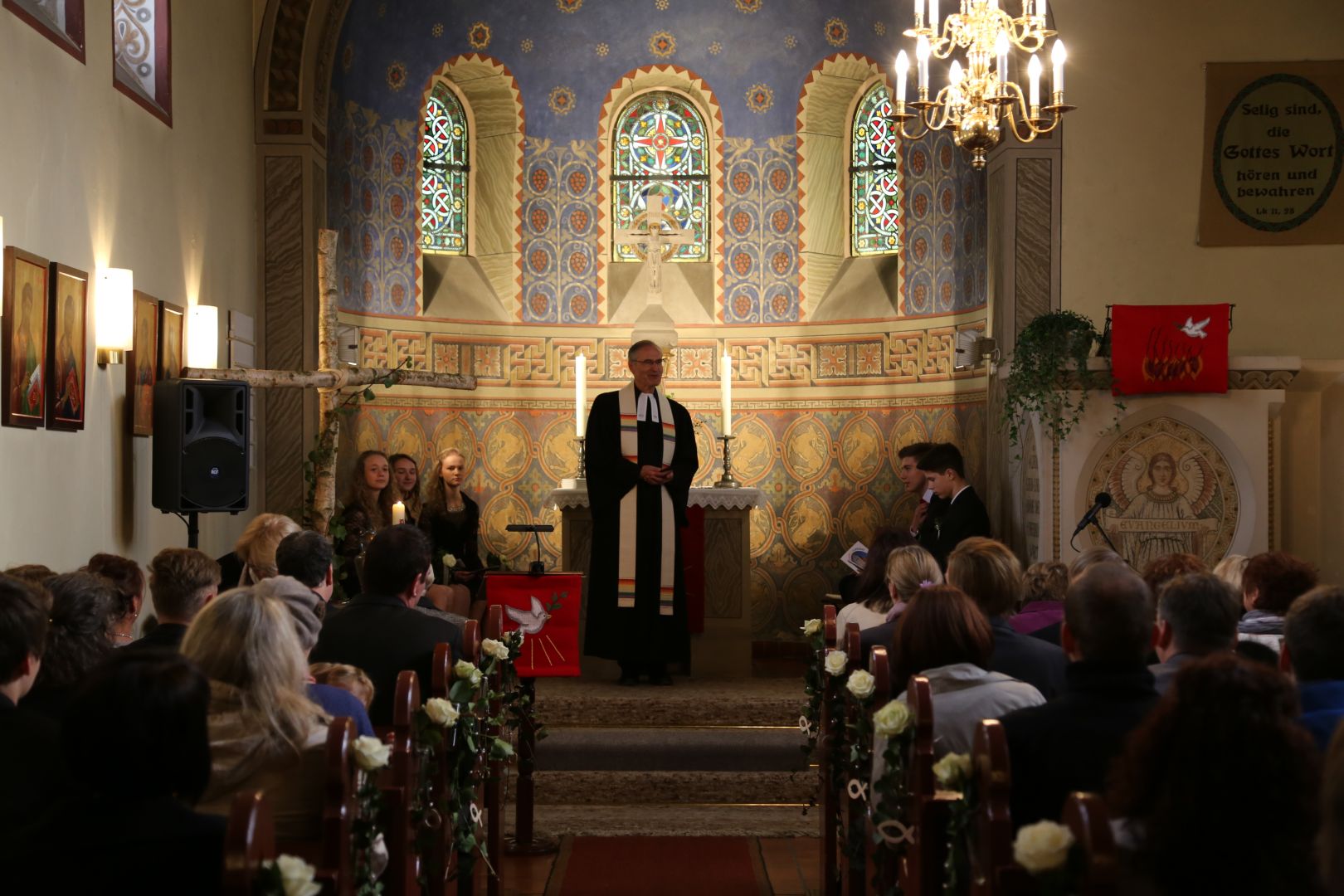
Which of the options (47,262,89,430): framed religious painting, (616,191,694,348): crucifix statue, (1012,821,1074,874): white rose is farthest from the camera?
(616,191,694,348): crucifix statue

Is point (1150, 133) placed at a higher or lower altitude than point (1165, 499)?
higher

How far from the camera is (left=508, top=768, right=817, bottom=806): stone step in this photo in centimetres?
725

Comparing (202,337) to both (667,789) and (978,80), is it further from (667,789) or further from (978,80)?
(978,80)

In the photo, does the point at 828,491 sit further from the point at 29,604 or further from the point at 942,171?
the point at 29,604

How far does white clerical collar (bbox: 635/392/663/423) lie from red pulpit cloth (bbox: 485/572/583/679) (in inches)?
55.4

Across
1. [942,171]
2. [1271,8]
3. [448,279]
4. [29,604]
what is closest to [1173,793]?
[29,604]

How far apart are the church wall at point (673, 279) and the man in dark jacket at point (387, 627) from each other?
6.27 m

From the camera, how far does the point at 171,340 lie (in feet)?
25.8

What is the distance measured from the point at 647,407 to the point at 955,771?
5.55m

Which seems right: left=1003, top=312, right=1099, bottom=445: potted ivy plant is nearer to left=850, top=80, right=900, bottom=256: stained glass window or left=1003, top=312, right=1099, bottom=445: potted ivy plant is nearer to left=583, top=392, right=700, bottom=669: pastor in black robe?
left=583, top=392, right=700, bottom=669: pastor in black robe

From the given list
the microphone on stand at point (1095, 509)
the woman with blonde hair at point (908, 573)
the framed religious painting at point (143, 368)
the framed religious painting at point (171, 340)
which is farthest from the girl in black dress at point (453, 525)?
the woman with blonde hair at point (908, 573)

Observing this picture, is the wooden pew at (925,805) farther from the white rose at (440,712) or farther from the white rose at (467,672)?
the white rose at (467,672)

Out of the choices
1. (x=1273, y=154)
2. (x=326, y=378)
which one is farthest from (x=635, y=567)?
(x=1273, y=154)

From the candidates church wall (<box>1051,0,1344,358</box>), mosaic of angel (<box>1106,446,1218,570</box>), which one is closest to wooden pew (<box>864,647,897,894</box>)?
mosaic of angel (<box>1106,446,1218,570</box>)
